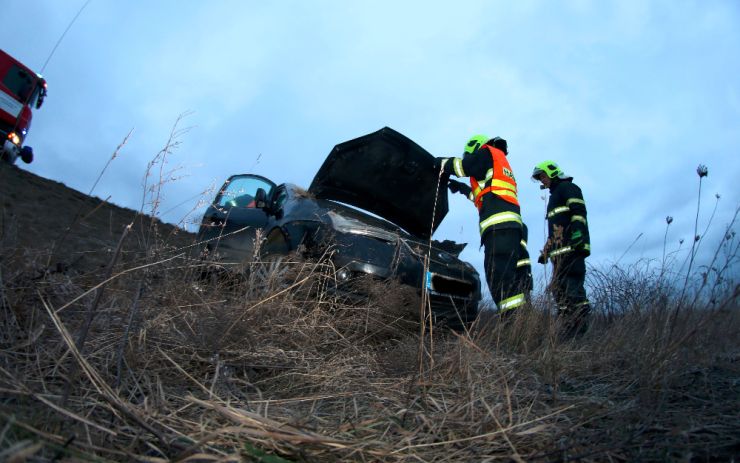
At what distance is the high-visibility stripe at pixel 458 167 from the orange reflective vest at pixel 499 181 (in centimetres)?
26

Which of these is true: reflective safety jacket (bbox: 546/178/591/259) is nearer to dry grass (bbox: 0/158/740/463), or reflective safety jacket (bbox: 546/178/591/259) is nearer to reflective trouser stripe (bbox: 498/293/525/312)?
reflective trouser stripe (bbox: 498/293/525/312)

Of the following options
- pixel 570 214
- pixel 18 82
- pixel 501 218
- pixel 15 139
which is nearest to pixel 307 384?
pixel 501 218

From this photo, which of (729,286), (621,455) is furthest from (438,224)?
(621,455)

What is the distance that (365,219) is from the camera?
16.6ft

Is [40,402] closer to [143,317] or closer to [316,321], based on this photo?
[143,317]

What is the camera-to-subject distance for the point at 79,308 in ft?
7.91

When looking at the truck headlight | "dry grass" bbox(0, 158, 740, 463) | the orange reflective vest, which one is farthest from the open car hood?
the truck headlight

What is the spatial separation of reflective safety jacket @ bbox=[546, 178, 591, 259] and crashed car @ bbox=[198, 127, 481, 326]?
122 cm

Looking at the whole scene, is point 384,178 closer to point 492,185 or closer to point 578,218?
point 492,185

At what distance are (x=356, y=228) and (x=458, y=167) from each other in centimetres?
139

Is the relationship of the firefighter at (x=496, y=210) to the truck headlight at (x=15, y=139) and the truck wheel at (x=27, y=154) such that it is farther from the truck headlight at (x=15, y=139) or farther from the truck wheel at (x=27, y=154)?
the truck wheel at (x=27, y=154)

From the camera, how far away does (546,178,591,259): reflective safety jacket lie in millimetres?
5656

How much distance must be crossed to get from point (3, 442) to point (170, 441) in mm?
393

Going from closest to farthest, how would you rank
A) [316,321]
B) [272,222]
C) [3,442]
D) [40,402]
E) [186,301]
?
[3,442]
[40,402]
[186,301]
[316,321]
[272,222]
